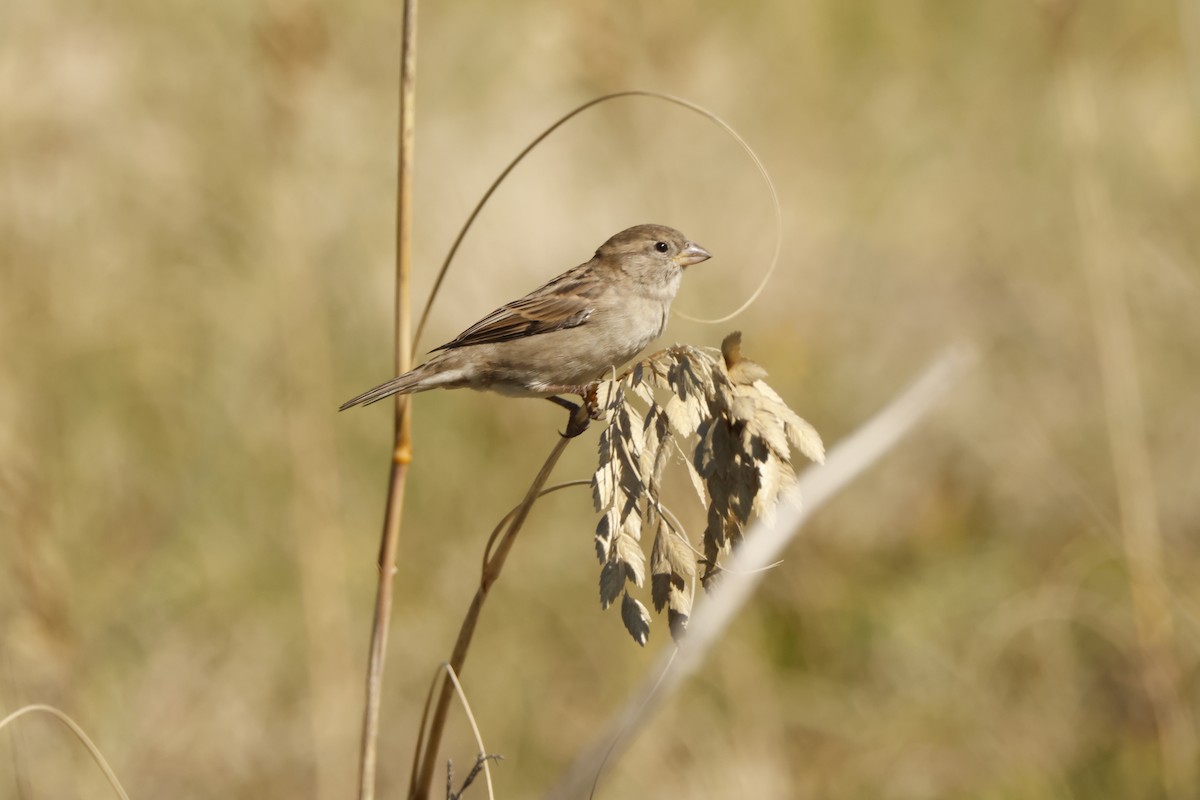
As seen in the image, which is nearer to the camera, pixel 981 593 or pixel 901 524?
pixel 981 593

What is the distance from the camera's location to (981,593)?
20.4 feet

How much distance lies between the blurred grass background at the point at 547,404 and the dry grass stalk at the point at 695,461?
175 centimetres

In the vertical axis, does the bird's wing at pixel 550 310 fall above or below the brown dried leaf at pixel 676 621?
above

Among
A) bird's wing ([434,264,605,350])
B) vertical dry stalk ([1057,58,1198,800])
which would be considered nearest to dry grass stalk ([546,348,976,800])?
bird's wing ([434,264,605,350])

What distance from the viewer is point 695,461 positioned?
1.86 meters

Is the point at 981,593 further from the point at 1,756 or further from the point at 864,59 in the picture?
the point at 864,59

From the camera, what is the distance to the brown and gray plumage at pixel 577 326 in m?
3.69

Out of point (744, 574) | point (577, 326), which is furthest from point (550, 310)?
point (744, 574)

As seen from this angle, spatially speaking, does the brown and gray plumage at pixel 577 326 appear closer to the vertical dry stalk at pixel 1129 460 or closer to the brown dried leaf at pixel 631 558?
the vertical dry stalk at pixel 1129 460

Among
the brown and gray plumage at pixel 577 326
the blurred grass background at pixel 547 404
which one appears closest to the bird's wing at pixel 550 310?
the brown and gray plumage at pixel 577 326

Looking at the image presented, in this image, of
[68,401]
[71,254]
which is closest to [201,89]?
[71,254]

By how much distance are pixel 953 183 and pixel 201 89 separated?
5.53 meters

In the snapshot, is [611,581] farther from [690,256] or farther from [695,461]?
[690,256]

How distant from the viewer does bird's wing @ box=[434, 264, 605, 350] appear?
3.72 meters
